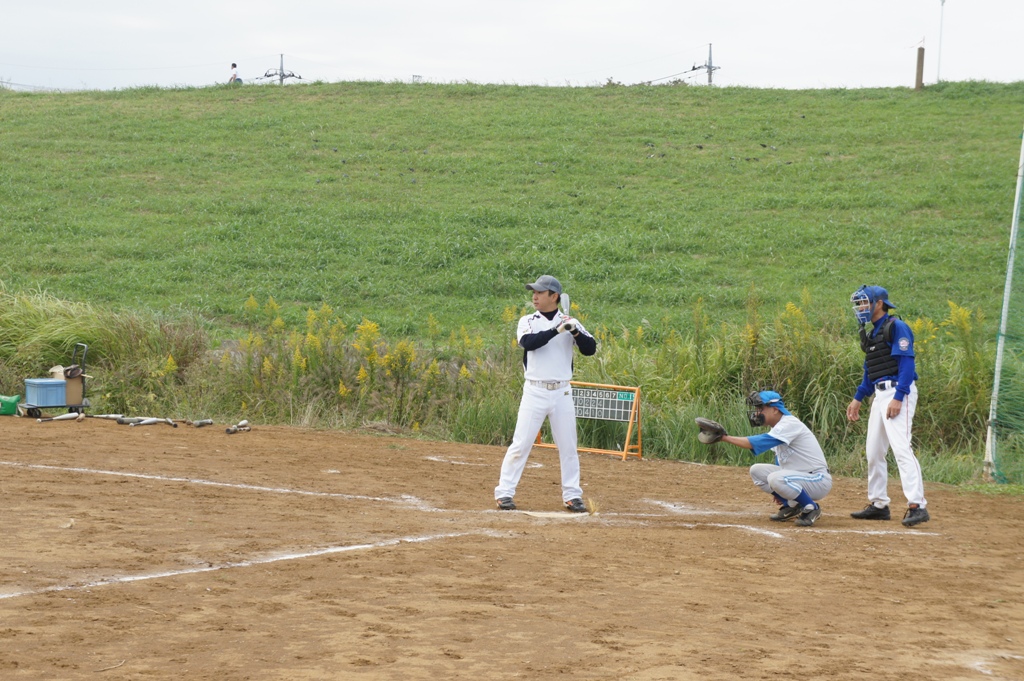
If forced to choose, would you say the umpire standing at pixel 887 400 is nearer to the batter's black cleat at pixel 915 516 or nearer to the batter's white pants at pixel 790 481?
the batter's black cleat at pixel 915 516

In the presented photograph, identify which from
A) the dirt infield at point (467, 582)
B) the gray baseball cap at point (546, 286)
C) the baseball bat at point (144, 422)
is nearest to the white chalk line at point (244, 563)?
→ the dirt infield at point (467, 582)

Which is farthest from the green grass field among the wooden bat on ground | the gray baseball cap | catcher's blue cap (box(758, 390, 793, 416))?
the gray baseball cap

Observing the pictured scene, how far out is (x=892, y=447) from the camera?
9531mm

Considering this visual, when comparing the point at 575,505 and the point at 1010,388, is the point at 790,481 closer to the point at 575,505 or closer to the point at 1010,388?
the point at 575,505

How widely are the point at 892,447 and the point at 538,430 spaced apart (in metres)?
3.03

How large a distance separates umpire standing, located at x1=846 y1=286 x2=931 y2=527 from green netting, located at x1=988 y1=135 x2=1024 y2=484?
3.01 m

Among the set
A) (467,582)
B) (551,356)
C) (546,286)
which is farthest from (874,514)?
(467,582)

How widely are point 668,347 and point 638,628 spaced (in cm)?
986

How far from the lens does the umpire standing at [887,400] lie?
951 cm

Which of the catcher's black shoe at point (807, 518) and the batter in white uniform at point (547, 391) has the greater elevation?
the batter in white uniform at point (547, 391)

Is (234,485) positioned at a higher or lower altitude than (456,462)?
higher

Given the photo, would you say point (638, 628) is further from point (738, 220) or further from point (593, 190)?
point (593, 190)

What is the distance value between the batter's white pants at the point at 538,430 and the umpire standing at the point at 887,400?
2.53 m

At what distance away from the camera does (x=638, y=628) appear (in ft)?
19.9
